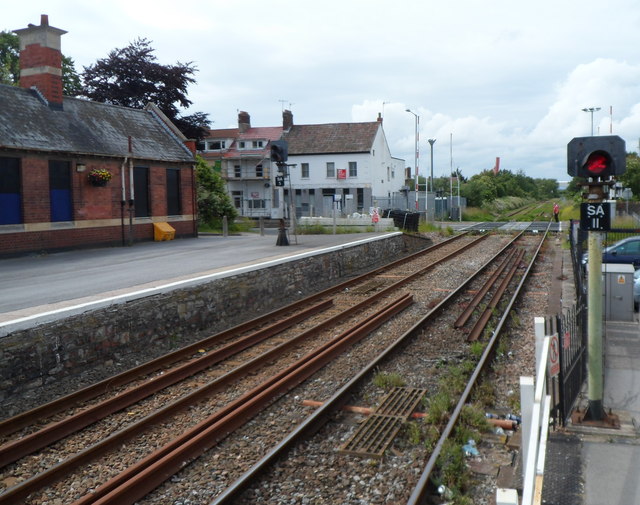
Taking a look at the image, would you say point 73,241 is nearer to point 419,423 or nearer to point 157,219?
point 157,219

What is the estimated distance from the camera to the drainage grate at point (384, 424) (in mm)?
6285

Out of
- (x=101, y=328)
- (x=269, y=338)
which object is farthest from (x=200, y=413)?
(x=269, y=338)

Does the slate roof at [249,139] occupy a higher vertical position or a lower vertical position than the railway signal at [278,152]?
higher

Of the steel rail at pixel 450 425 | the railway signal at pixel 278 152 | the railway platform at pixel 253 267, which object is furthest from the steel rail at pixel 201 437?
the railway signal at pixel 278 152

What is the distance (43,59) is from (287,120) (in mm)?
33902

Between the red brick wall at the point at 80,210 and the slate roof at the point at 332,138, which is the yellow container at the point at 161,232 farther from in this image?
the slate roof at the point at 332,138

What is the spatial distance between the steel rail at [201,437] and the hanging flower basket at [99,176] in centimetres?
1295

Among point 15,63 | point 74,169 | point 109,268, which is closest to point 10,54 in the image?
point 15,63

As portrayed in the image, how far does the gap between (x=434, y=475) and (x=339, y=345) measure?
4.72 m

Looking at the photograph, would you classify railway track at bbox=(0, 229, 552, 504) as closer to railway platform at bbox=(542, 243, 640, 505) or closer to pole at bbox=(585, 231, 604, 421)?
railway platform at bbox=(542, 243, 640, 505)

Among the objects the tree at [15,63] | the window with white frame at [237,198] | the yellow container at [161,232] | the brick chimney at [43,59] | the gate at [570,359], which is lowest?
the gate at [570,359]

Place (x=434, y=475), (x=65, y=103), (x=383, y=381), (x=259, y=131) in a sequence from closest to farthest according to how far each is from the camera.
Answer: (x=434, y=475) < (x=383, y=381) < (x=65, y=103) < (x=259, y=131)

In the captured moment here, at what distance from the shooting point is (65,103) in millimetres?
22016

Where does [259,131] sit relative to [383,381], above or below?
above
